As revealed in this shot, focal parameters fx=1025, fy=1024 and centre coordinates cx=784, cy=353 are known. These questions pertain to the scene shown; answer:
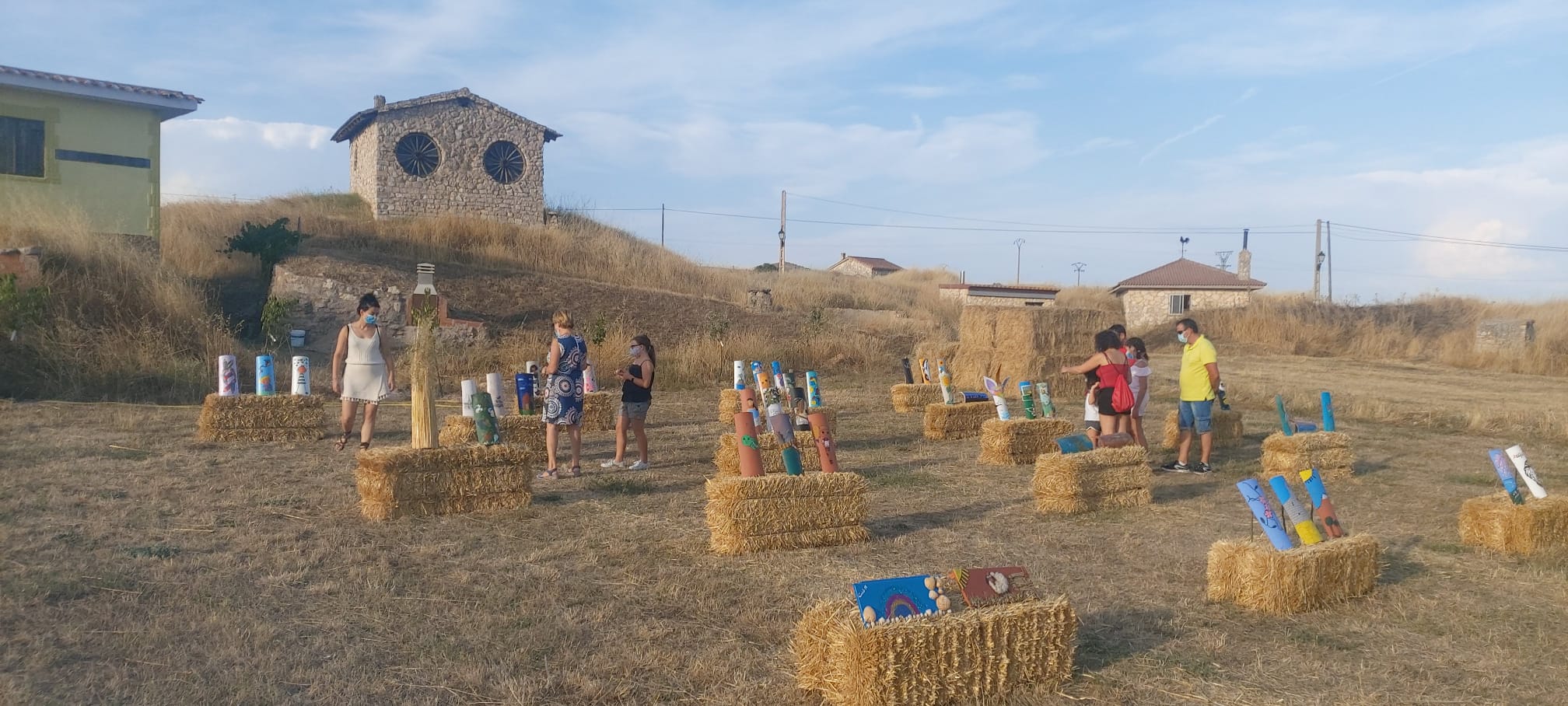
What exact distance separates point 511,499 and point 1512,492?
730cm

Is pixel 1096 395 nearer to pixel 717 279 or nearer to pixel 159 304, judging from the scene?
pixel 159 304

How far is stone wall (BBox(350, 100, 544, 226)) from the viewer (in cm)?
3112

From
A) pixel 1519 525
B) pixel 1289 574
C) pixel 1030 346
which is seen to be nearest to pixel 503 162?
pixel 1030 346

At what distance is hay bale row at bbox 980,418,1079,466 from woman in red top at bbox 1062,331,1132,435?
682mm

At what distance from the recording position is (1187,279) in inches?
1631

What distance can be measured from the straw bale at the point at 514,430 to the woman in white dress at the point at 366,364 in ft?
2.56

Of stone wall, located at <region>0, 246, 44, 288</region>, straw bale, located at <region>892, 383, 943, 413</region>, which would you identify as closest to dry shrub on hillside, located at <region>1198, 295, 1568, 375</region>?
straw bale, located at <region>892, 383, 943, 413</region>

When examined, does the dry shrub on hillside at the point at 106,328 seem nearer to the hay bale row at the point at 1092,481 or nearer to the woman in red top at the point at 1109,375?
the hay bale row at the point at 1092,481

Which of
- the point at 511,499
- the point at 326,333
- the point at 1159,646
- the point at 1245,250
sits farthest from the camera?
the point at 1245,250

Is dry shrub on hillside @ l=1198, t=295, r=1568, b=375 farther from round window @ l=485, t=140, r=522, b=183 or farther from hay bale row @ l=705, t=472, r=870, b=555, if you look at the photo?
hay bale row @ l=705, t=472, r=870, b=555

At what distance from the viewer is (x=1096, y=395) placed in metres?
10.4

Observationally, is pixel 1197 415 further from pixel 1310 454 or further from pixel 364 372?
pixel 364 372

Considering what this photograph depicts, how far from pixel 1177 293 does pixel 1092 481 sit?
115ft

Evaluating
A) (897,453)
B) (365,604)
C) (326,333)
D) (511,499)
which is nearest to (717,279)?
(326,333)
